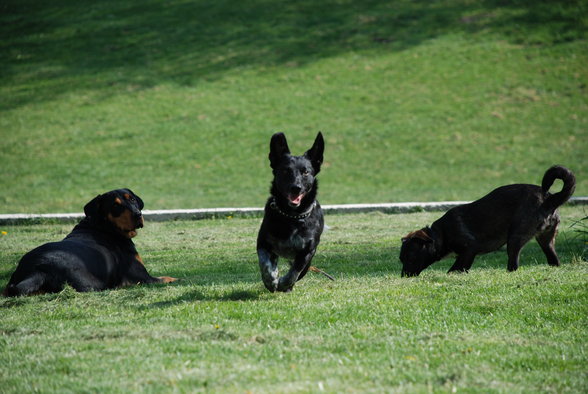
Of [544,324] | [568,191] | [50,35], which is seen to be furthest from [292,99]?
[544,324]

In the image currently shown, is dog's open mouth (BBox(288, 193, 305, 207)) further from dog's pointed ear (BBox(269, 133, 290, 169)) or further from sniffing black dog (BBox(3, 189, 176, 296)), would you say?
sniffing black dog (BBox(3, 189, 176, 296))

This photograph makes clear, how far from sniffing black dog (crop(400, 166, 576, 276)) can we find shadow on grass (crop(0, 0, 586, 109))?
25.1 metres

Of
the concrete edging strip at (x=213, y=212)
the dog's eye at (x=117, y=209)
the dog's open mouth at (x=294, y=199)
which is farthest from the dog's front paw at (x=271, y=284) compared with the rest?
the concrete edging strip at (x=213, y=212)

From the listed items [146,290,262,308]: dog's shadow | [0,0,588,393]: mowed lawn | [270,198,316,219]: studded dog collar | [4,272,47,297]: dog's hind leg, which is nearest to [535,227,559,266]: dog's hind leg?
[0,0,588,393]: mowed lawn

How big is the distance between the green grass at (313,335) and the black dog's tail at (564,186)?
0.80m

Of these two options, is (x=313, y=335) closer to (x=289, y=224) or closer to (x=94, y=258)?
(x=289, y=224)

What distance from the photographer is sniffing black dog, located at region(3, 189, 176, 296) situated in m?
7.07

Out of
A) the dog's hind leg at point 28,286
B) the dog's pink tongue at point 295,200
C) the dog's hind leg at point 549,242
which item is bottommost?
the dog's hind leg at point 549,242

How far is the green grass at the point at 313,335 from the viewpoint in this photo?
4074 millimetres

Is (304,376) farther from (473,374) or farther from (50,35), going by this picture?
(50,35)

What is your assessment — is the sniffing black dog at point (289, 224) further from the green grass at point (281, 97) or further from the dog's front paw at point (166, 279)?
the green grass at point (281, 97)

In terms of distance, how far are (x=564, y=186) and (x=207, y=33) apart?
99.3 feet

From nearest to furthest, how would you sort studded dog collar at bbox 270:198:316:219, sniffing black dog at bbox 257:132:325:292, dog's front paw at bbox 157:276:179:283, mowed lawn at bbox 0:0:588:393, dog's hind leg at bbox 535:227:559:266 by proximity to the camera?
mowed lawn at bbox 0:0:588:393 < sniffing black dog at bbox 257:132:325:292 < studded dog collar at bbox 270:198:316:219 < dog's front paw at bbox 157:276:179:283 < dog's hind leg at bbox 535:227:559:266

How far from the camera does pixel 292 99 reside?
3072 cm
